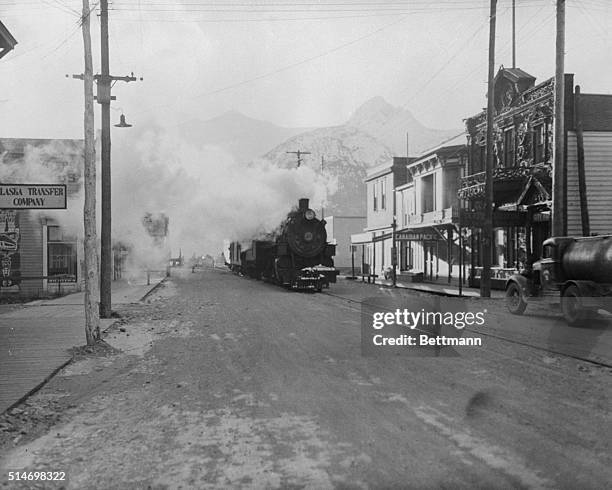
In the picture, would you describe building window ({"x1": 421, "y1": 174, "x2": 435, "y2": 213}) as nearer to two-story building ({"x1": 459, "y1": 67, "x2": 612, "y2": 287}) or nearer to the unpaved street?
two-story building ({"x1": 459, "y1": 67, "x2": 612, "y2": 287})

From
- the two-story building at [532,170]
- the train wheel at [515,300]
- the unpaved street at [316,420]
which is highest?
the two-story building at [532,170]

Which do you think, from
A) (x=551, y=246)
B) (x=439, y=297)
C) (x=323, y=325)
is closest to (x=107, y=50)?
(x=323, y=325)

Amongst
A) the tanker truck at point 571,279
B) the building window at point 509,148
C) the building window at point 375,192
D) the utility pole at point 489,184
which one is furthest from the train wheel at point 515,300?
the building window at point 375,192

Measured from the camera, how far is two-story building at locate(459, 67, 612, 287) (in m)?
21.6

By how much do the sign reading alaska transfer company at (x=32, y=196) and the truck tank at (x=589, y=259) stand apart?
11148 mm

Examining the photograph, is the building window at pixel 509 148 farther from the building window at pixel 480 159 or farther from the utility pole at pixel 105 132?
the utility pole at pixel 105 132

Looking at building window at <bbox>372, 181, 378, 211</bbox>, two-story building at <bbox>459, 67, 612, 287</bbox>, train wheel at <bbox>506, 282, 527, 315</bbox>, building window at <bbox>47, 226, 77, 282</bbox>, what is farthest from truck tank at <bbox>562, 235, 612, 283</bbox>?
building window at <bbox>372, 181, 378, 211</bbox>

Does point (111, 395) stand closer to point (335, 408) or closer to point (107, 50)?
point (335, 408)

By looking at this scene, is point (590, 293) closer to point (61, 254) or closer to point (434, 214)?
point (434, 214)

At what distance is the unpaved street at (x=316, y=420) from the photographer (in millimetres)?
4504

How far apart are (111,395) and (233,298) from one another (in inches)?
563

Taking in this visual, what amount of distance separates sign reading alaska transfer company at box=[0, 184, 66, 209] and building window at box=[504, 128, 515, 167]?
Result: 19543mm

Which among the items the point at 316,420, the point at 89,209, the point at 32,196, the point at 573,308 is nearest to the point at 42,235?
the point at 89,209

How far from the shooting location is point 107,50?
50.4 feet
